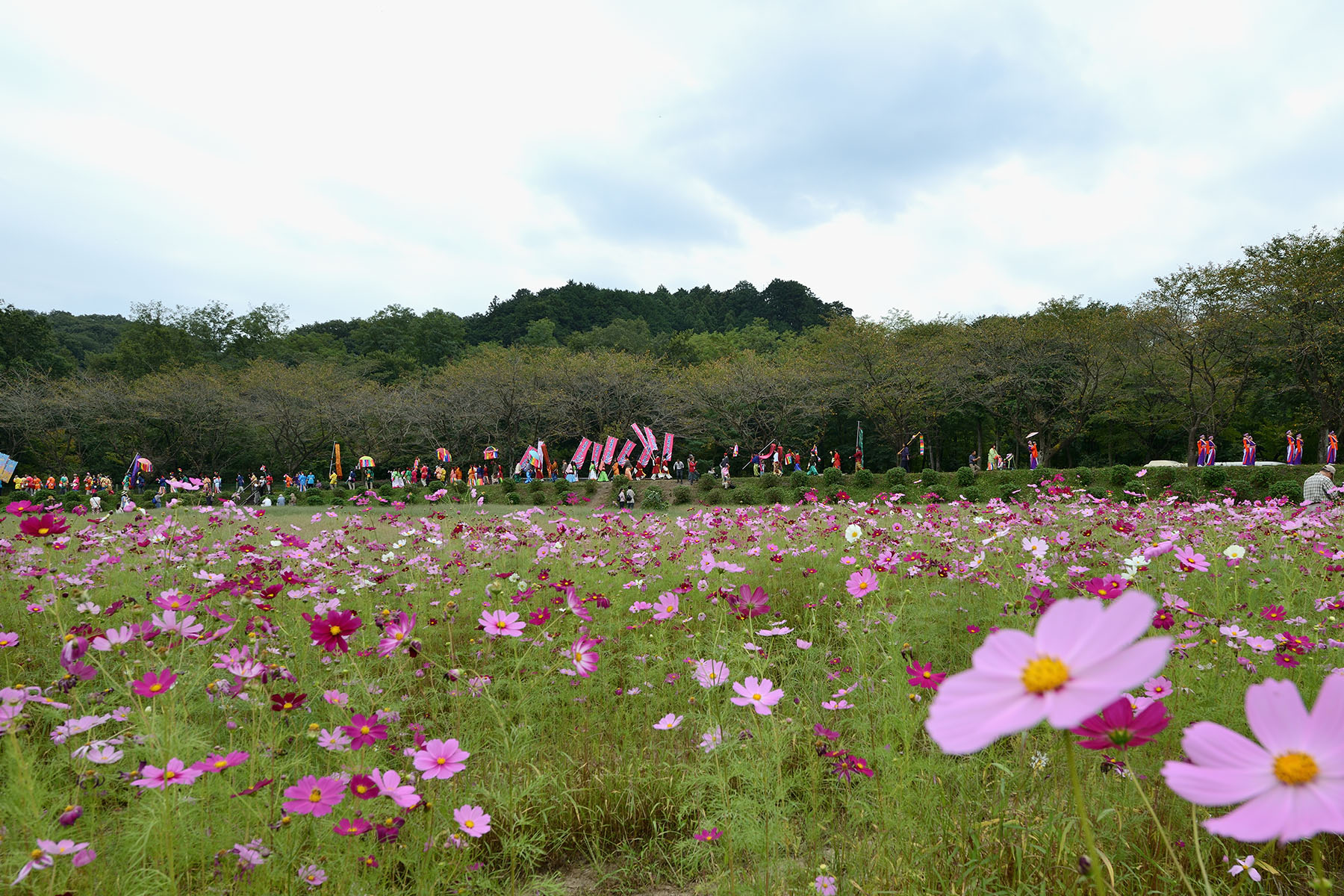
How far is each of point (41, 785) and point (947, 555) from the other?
3676 mm

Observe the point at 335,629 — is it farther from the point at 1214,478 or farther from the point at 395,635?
the point at 1214,478

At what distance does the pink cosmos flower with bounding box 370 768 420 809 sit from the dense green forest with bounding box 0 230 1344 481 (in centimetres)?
2316

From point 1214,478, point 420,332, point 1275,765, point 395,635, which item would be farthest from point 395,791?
point 420,332

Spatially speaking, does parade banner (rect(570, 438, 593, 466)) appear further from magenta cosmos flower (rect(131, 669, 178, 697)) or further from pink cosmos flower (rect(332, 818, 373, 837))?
pink cosmos flower (rect(332, 818, 373, 837))

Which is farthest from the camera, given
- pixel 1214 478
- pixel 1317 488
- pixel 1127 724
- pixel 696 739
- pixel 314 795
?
pixel 1214 478

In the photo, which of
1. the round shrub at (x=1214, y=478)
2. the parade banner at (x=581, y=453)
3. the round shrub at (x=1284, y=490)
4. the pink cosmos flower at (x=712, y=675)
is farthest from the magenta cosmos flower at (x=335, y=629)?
the parade banner at (x=581, y=453)

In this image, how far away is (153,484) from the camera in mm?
28859

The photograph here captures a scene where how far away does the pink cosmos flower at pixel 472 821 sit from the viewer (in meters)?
1.34

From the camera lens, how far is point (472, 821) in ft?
4.50

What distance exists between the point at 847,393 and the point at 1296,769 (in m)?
25.3

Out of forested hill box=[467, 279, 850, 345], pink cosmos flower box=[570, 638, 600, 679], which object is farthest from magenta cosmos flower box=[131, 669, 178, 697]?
forested hill box=[467, 279, 850, 345]

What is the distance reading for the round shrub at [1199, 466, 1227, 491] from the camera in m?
13.9

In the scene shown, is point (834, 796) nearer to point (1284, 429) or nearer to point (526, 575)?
point (526, 575)

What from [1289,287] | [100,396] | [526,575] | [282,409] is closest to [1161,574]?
[526,575]
